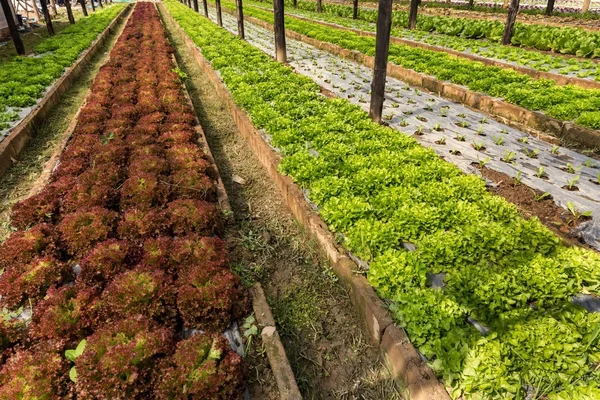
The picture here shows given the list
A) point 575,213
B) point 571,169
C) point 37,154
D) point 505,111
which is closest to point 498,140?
point 571,169

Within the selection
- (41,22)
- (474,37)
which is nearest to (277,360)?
(474,37)

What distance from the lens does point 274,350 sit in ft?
12.5

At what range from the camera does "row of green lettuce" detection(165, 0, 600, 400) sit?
3234 millimetres

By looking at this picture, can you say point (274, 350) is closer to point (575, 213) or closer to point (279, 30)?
point (575, 213)

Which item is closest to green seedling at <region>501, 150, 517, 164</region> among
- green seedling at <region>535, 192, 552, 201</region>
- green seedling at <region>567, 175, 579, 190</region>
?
green seedling at <region>567, 175, 579, 190</region>

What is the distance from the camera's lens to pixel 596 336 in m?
3.34

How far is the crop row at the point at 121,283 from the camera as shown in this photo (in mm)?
3223

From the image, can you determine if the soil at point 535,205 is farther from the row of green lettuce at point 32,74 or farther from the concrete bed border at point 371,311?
the row of green lettuce at point 32,74

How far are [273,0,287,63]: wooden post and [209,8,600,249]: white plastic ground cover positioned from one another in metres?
3.24

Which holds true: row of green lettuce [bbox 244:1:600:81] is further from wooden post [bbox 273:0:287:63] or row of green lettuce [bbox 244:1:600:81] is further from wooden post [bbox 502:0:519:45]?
wooden post [bbox 273:0:287:63]

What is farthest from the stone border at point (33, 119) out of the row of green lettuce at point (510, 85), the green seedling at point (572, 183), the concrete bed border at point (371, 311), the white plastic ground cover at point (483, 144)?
the row of green lettuce at point (510, 85)

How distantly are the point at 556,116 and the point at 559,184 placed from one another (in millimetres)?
3126

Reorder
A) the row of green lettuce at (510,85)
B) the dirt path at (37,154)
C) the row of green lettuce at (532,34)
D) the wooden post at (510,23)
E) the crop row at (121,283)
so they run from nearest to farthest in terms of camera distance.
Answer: the crop row at (121,283) < the dirt path at (37,154) < the row of green lettuce at (510,85) < the row of green lettuce at (532,34) < the wooden post at (510,23)

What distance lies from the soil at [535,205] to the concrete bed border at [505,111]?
291cm
